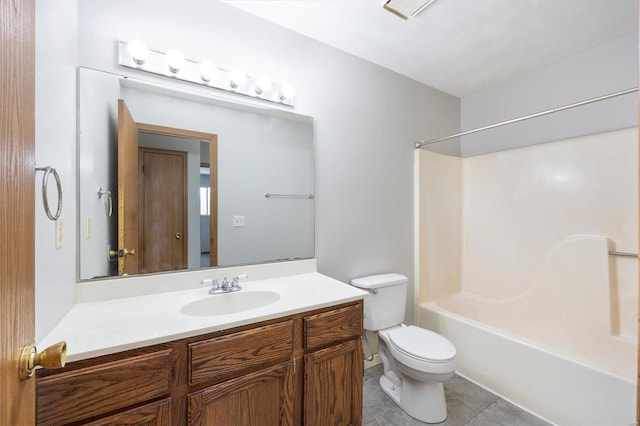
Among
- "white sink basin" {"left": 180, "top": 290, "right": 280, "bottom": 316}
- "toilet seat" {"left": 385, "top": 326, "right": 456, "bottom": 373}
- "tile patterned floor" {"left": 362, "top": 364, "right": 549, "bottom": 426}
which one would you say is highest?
"white sink basin" {"left": 180, "top": 290, "right": 280, "bottom": 316}

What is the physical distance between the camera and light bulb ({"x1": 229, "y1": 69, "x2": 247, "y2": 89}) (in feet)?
5.08

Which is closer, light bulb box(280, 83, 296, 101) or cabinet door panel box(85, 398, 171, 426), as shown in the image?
cabinet door panel box(85, 398, 171, 426)

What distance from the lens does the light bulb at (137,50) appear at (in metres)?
1.29

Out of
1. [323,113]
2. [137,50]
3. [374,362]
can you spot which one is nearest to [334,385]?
[374,362]

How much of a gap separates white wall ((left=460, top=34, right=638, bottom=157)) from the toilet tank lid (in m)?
1.66

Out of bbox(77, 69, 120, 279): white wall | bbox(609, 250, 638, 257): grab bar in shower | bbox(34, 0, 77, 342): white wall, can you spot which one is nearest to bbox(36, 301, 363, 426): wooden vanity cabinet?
bbox(34, 0, 77, 342): white wall

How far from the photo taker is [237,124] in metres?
1.61

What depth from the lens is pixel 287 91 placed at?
67.7 inches

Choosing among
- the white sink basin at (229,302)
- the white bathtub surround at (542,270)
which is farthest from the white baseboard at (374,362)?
the white sink basin at (229,302)

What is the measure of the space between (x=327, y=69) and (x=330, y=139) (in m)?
0.51

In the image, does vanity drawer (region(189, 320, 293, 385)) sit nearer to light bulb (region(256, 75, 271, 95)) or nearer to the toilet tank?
the toilet tank

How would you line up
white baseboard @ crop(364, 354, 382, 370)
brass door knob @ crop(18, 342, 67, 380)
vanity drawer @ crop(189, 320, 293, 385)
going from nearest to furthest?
brass door knob @ crop(18, 342, 67, 380) → vanity drawer @ crop(189, 320, 293, 385) → white baseboard @ crop(364, 354, 382, 370)

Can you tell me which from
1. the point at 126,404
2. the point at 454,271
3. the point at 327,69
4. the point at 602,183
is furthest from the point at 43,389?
the point at 602,183

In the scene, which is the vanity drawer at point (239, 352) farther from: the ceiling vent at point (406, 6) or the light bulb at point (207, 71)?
the ceiling vent at point (406, 6)
